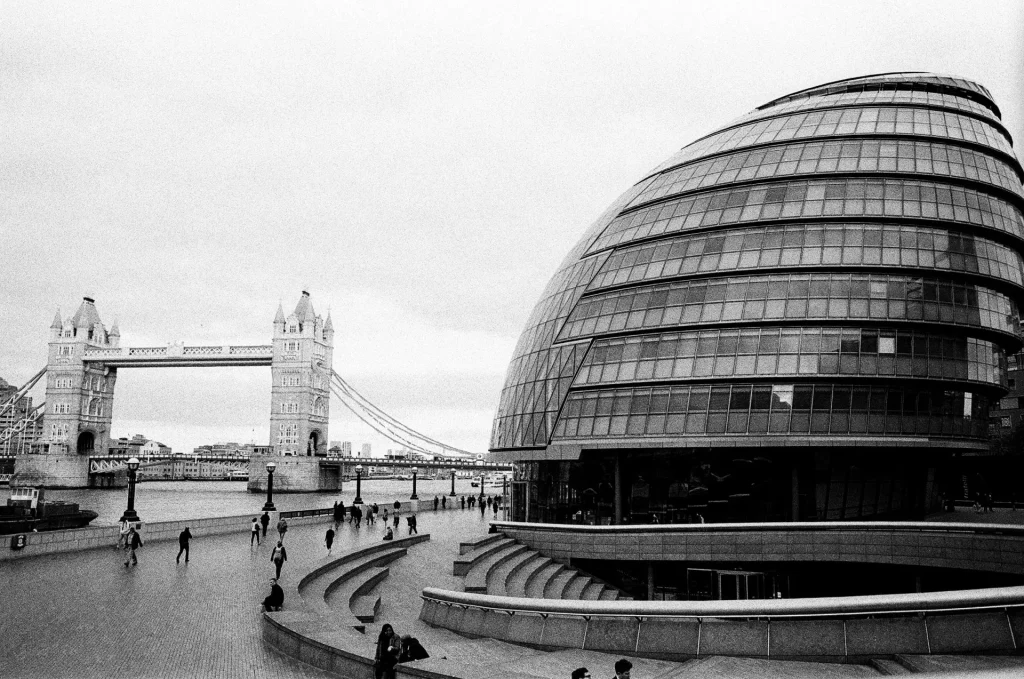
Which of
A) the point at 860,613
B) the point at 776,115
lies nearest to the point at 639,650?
the point at 860,613

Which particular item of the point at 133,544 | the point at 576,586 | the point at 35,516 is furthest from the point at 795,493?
the point at 35,516

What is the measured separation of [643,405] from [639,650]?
27738mm

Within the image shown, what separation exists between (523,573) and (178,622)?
18.3 metres

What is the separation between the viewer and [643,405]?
43906 mm

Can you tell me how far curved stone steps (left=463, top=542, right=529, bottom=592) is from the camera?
2659 centimetres

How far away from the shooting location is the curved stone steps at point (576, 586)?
33572mm

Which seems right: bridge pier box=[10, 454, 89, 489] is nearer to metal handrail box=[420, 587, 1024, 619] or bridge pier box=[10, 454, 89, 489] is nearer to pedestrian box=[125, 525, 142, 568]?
pedestrian box=[125, 525, 142, 568]

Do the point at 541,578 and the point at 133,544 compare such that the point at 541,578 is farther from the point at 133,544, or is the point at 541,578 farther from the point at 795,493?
the point at 133,544

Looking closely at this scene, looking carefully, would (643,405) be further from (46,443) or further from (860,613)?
(46,443)

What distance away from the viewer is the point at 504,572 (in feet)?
109

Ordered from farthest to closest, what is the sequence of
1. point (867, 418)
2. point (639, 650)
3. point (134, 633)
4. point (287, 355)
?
point (287, 355) < point (867, 418) < point (134, 633) < point (639, 650)

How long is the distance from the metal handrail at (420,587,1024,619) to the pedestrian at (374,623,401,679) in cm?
528

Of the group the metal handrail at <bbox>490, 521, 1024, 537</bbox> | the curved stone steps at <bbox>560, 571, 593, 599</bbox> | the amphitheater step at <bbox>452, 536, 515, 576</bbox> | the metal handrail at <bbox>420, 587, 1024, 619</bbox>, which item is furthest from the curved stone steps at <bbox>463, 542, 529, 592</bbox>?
the metal handrail at <bbox>420, 587, 1024, 619</bbox>

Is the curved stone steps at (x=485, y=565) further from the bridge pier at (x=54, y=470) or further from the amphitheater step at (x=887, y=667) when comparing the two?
the bridge pier at (x=54, y=470)
